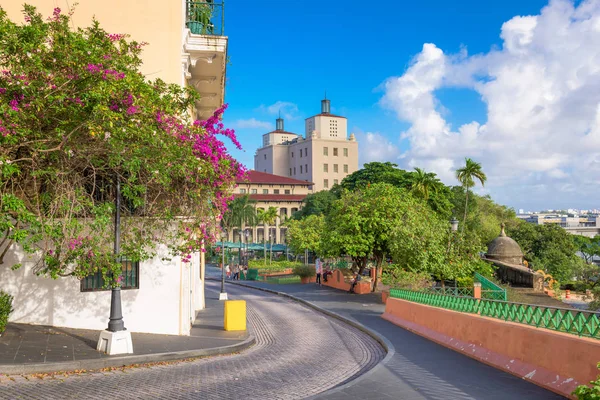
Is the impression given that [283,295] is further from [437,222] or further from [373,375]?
[373,375]

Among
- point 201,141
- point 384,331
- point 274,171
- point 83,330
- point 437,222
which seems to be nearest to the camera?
point 201,141

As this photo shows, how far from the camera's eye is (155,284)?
15.5m

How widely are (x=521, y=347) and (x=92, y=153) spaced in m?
10.2

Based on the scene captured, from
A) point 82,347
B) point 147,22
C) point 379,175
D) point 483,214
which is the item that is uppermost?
point 379,175

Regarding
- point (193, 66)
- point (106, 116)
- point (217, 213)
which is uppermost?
point (193, 66)

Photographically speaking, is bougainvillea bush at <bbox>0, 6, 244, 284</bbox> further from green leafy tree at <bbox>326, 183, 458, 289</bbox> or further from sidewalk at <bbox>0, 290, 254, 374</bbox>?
green leafy tree at <bbox>326, 183, 458, 289</bbox>

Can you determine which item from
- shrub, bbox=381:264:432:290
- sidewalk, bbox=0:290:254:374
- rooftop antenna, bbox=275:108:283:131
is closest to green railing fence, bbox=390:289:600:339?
sidewalk, bbox=0:290:254:374

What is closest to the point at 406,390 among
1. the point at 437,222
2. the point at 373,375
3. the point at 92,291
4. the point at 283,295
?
the point at 373,375

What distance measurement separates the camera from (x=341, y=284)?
36.0 metres

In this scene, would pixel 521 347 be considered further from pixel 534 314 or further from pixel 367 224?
pixel 367 224

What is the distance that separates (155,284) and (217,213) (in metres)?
2.78

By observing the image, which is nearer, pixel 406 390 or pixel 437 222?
pixel 406 390

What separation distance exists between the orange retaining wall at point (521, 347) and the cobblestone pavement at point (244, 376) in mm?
2004

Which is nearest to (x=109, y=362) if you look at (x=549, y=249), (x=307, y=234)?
(x=307, y=234)
